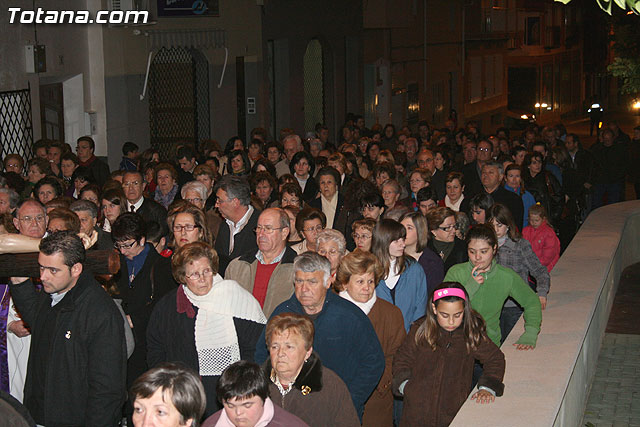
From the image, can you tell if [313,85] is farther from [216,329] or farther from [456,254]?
[216,329]

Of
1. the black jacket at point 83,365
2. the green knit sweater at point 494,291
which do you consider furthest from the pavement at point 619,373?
the black jacket at point 83,365

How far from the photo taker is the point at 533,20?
182 feet

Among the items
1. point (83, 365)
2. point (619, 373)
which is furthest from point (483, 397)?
point (619, 373)

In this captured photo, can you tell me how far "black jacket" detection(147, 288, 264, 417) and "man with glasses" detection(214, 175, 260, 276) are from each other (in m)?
2.44

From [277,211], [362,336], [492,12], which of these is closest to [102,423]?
[362,336]

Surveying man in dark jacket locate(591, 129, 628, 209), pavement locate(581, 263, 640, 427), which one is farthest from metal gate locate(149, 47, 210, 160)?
pavement locate(581, 263, 640, 427)

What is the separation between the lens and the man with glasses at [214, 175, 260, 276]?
30.3 feet

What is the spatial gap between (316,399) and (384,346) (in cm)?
151

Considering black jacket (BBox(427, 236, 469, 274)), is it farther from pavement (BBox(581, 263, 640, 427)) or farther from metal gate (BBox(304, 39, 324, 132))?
metal gate (BBox(304, 39, 324, 132))

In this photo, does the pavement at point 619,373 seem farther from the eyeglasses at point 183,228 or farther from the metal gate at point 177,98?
the metal gate at point 177,98

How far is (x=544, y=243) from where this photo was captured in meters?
10.7

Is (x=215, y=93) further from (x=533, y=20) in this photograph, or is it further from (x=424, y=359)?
(x=533, y=20)

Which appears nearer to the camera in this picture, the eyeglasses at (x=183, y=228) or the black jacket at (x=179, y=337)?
the black jacket at (x=179, y=337)

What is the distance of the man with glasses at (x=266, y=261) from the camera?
7.63m
